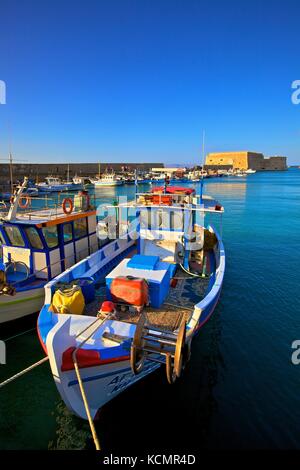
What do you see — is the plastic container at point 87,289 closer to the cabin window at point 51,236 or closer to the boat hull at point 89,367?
the boat hull at point 89,367

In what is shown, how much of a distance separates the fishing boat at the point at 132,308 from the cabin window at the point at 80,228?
5.53ft

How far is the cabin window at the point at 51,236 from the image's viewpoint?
11203 mm

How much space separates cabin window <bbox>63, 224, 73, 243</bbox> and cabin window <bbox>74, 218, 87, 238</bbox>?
370 millimetres

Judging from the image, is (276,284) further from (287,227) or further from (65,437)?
(287,227)

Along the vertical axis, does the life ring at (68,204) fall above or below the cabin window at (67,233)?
above

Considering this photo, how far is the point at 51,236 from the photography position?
11.4 metres

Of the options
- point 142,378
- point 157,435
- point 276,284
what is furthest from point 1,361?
point 276,284

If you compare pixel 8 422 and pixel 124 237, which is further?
pixel 124 237

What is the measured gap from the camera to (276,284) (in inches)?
623

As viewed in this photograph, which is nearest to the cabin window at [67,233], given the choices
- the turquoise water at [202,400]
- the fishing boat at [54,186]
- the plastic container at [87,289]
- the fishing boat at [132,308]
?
the fishing boat at [132,308]

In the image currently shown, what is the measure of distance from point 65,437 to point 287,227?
31.7 m

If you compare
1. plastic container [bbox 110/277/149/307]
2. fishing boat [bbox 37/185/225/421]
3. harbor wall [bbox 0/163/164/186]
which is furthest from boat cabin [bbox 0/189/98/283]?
harbor wall [bbox 0/163/164/186]

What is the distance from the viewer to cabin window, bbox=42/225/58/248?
11.2m

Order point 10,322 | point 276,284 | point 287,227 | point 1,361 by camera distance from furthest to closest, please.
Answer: point 287,227
point 276,284
point 10,322
point 1,361
